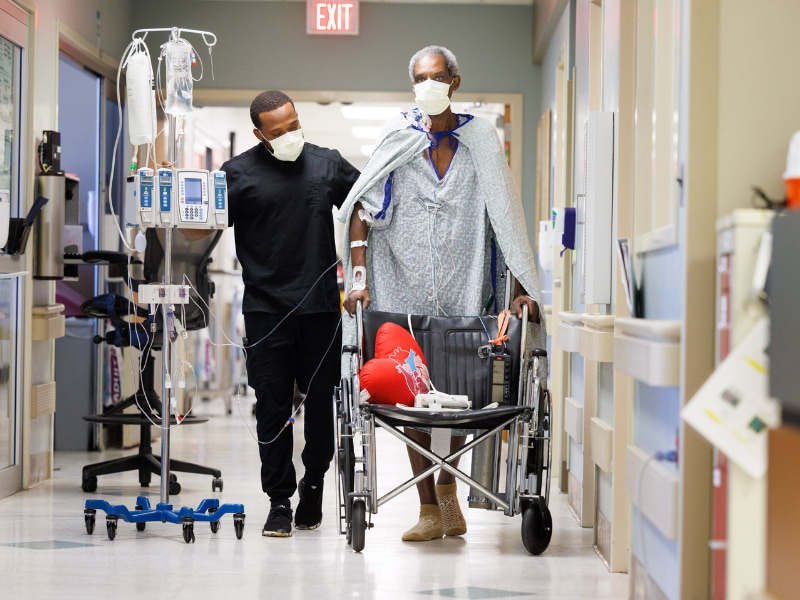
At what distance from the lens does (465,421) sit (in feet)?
9.52

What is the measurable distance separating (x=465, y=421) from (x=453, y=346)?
43cm

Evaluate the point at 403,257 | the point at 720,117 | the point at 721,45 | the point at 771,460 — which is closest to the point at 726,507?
the point at 771,460

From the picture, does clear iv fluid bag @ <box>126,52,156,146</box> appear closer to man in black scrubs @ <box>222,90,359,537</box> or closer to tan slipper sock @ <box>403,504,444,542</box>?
man in black scrubs @ <box>222,90,359,537</box>

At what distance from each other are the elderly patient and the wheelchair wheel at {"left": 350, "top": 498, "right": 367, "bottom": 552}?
28 centimetres

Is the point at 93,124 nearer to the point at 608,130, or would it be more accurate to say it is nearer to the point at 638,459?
the point at 608,130

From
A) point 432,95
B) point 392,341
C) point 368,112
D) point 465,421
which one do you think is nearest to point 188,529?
point 392,341

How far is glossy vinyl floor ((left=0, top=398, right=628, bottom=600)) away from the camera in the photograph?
270 centimetres

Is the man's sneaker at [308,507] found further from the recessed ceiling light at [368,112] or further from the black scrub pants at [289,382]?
the recessed ceiling light at [368,112]

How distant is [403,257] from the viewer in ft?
11.1

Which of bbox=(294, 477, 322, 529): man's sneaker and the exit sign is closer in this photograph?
bbox=(294, 477, 322, 529): man's sneaker

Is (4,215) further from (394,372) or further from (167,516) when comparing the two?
(394,372)

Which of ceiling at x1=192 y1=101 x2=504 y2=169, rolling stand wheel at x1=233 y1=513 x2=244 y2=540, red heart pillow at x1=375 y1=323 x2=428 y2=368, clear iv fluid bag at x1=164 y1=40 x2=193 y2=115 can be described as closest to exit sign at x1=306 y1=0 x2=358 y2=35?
ceiling at x1=192 y1=101 x2=504 y2=169

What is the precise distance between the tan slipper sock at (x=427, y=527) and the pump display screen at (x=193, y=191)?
1.31m

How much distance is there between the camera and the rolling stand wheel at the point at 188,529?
10.6 ft
